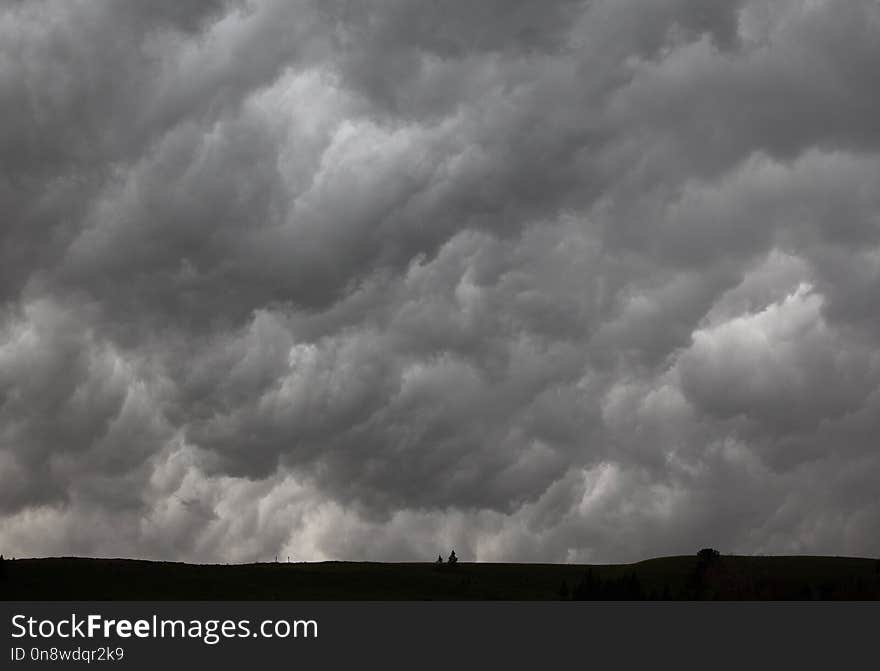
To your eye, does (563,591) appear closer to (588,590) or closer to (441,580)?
(588,590)

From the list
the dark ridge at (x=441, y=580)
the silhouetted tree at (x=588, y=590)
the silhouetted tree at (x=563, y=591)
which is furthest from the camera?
the silhouetted tree at (x=563, y=591)

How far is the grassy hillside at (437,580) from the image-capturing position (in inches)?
5630

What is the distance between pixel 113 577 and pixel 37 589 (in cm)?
1193

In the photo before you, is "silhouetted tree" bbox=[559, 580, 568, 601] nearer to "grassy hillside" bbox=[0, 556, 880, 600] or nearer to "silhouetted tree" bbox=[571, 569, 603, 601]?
"grassy hillside" bbox=[0, 556, 880, 600]

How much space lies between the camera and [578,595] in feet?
496

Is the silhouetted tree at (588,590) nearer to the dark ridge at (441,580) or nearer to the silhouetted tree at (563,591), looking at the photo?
the dark ridge at (441,580)

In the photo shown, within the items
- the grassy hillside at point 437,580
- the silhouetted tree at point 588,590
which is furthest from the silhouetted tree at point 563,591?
the silhouetted tree at point 588,590

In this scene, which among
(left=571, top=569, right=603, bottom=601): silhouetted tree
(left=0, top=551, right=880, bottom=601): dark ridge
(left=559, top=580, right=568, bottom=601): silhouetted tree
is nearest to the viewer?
(left=0, top=551, right=880, bottom=601): dark ridge

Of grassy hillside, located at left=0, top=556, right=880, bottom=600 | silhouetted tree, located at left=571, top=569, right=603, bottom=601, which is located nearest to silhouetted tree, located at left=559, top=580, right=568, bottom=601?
grassy hillside, located at left=0, top=556, right=880, bottom=600

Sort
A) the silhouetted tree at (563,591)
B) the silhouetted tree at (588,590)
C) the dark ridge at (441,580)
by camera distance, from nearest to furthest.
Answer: the dark ridge at (441,580) < the silhouetted tree at (588,590) < the silhouetted tree at (563,591)

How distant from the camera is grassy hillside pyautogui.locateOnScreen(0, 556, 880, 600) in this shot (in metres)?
143

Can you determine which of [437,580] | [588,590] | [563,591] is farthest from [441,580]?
[588,590]
